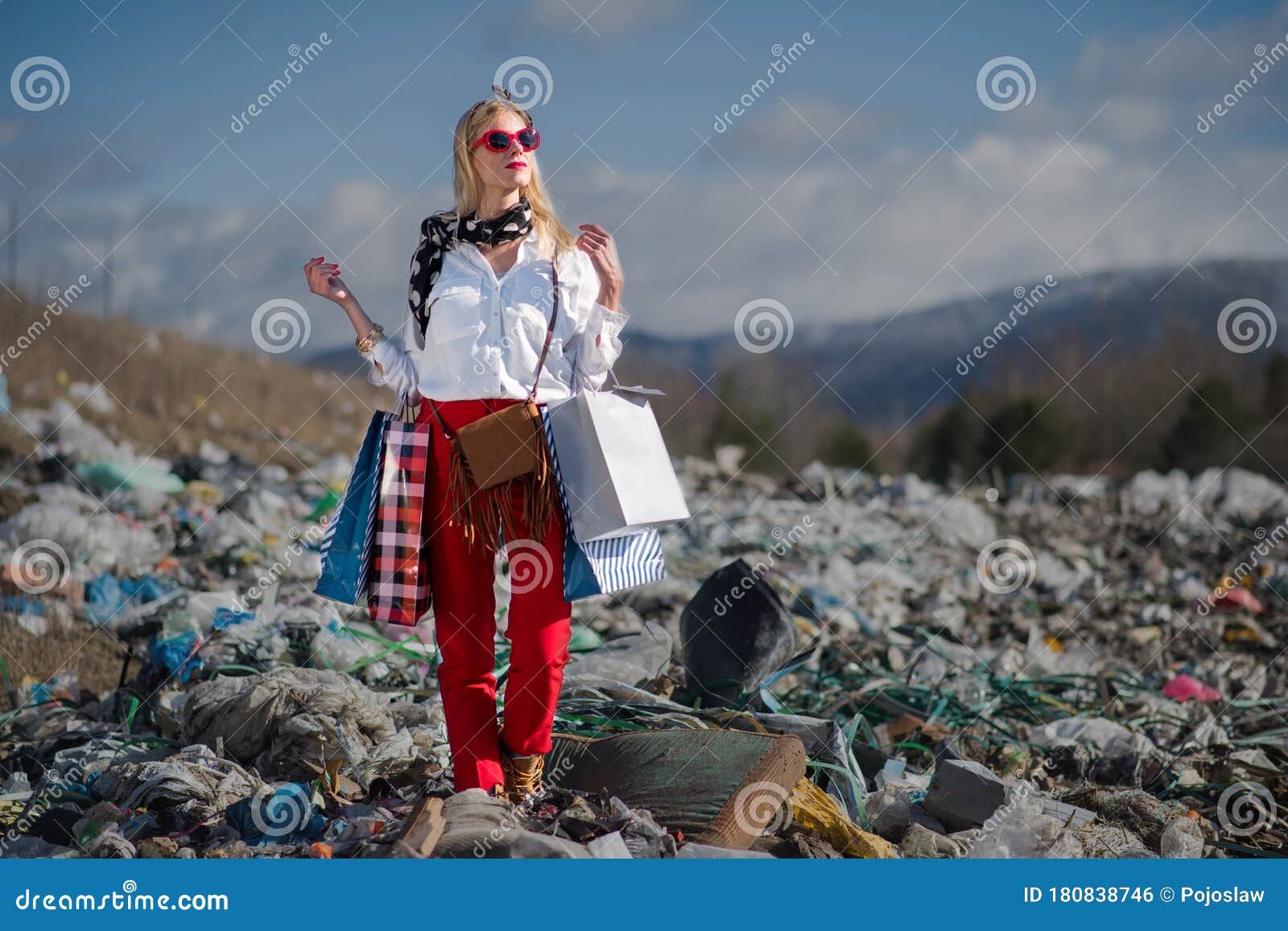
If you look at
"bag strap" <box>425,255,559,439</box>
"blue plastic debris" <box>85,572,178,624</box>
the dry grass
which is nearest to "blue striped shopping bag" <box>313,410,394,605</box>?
"bag strap" <box>425,255,559,439</box>

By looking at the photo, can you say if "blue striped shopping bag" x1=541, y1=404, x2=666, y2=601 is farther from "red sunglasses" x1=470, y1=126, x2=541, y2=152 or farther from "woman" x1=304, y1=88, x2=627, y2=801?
"red sunglasses" x1=470, y1=126, x2=541, y2=152

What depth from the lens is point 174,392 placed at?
1085 centimetres

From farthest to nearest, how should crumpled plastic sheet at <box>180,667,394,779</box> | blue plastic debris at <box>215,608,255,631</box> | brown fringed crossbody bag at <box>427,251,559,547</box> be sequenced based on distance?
1. blue plastic debris at <box>215,608,255,631</box>
2. crumpled plastic sheet at <box>180,667,394,779</box>
3. brown fringed crossbody bag at <box>427,251,559,547</box>

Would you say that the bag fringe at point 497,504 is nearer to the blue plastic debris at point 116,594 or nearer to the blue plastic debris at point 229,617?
the blue plastic debris at point 229,617

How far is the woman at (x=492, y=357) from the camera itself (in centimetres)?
257

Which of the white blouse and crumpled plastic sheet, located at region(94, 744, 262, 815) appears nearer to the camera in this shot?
the white blouse

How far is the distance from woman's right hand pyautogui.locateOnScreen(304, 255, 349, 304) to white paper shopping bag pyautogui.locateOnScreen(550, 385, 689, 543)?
53 cm

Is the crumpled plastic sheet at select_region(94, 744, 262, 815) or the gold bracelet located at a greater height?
the gold bracelet

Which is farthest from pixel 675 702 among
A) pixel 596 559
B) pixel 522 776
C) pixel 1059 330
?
pixel 1059 330

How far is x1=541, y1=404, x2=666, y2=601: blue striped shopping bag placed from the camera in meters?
2.56

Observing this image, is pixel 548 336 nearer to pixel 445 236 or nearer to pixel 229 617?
pixel 445 236


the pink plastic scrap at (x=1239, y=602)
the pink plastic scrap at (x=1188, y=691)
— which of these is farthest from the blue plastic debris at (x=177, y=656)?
the pink plastic scrap at (x=1239, y=602)

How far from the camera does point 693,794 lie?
2.59 metres

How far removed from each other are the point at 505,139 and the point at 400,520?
86 cm
